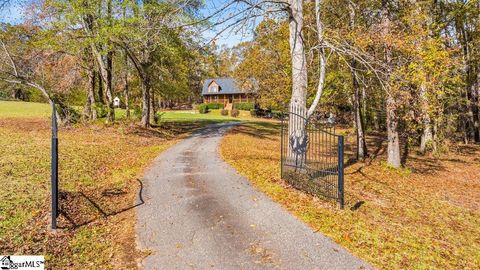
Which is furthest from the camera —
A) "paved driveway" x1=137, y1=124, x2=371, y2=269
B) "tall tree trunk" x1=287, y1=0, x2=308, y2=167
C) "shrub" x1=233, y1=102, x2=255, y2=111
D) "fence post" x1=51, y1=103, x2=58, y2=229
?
"shrub" x1=233, y1=102, x2=255, y2=111

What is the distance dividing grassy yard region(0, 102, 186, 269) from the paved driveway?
1.54ft

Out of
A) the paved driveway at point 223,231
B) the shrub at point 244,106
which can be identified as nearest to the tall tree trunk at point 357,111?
the paved driveway at point 223,231

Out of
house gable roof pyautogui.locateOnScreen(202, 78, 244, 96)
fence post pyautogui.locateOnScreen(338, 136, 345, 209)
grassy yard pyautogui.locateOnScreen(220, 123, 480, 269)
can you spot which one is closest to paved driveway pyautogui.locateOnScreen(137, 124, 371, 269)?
grassy yard pyautogui.locateOnScreen(220, 123, 480, 269)

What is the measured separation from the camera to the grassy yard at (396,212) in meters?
5.00

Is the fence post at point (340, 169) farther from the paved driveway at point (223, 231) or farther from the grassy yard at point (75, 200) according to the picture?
the grassy yard at point (75, 200)

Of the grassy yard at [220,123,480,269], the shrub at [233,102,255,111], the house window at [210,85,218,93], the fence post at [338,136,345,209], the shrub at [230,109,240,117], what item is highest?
the house window at [210,85,218,93]

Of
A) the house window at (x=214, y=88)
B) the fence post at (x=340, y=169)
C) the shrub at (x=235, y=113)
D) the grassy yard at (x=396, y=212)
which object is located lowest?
the grassy yard at (x=396, y=212)

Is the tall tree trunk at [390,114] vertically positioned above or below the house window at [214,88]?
below

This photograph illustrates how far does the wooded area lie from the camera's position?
9.30 meters

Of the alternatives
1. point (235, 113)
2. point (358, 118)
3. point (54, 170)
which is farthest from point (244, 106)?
point (54, 170)

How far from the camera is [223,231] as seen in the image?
5723mm

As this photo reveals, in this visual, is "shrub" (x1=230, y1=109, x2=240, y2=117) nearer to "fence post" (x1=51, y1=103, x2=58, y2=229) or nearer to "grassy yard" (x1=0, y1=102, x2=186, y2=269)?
"grassy yard" (x1=0, y1=102, x2=186, y2=269)

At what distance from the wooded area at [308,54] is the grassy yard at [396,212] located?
1890mm

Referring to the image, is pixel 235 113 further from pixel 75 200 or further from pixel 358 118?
pixel 75 200
